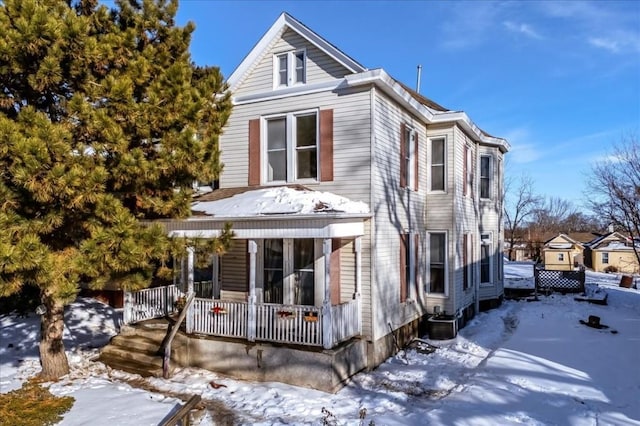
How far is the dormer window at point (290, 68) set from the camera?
34.8ft

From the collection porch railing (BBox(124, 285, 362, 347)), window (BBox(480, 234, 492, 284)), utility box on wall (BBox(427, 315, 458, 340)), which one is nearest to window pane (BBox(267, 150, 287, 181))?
porch railing (BBox(124, 285, 362, 347))

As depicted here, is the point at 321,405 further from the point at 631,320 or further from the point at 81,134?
the point at 631,320

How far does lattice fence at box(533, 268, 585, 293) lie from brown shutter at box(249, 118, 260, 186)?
13751 mm

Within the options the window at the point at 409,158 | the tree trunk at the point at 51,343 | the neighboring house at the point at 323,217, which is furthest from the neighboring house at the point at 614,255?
the tree trunk at the point at 51,343

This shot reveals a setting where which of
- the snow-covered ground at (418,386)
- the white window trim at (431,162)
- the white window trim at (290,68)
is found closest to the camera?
the snow-covered ground at (418,386)

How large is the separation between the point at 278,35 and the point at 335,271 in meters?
6.04

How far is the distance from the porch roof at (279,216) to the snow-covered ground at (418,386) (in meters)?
2.98

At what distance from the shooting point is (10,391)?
793 cm

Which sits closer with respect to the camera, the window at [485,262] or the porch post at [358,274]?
the porch post at [358,274]

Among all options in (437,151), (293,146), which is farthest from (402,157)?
(293,146)

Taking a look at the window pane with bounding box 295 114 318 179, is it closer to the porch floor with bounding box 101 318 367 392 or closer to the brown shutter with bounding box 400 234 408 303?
the brown shutter with bounding box 400 234 408 303

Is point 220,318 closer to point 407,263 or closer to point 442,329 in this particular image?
point 407,263

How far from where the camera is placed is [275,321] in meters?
8.81

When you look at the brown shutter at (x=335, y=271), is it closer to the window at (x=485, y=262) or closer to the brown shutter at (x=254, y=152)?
the brown shutter at (x=254, y=152)
